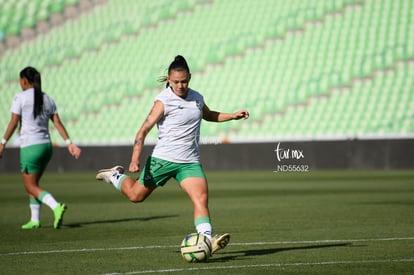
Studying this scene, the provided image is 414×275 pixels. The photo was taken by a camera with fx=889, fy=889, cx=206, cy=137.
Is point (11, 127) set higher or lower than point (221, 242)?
higher

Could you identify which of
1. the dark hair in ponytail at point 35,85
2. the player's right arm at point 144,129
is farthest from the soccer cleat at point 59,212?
the player's right arm at point 144,129

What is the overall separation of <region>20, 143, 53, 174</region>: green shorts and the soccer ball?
15.4 feet

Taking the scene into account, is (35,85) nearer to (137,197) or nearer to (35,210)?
(35,210)

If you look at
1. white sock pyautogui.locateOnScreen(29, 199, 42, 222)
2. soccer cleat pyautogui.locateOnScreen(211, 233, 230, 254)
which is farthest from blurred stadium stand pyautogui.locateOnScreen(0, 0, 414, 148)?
soccer cleat pyautogui.locateOnScreen(211, 233, 230, 254)

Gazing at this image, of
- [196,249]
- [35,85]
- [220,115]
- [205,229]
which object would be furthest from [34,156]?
[196,249]

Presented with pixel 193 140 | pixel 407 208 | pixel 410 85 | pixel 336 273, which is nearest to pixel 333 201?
pixel 407 208

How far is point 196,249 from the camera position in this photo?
337 inches

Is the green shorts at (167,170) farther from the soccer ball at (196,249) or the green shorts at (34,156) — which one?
the green shorts at (34,156)

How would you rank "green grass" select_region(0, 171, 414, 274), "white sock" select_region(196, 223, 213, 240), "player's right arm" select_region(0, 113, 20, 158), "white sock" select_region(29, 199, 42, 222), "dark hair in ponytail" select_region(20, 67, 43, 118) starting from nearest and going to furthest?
"green grass" select_region(0, 171, 414, 274) → "white sock" select_region(196, 223, 213, 240) → "player's right arm" select_region(0, 113, 20, 158) → "dark hair in ponytail" select_region(20, 67, 43, 118) → "white sock" select_region(29, 199, 42, 222)

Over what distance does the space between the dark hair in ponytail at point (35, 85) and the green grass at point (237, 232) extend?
1.74 m

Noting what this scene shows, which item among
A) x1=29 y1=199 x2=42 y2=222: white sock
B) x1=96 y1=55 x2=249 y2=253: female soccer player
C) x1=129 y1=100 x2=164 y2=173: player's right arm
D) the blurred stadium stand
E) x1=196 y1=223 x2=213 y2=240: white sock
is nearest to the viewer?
x1=129 y1=100 x2=164 y2=173: player's right arm

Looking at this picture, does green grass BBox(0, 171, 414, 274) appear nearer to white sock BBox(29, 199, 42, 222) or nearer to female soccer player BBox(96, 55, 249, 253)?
white sock BBox(29, 199, 42, 222)

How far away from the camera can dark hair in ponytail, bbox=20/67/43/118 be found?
41.5ft

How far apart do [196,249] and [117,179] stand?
182 centimetres
